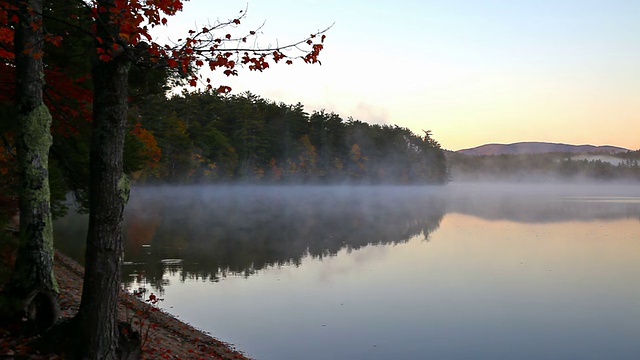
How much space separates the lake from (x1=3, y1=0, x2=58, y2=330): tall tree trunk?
7.06 meters

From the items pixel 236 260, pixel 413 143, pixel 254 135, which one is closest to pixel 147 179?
pixel 254 135

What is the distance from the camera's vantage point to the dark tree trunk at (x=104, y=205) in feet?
25.2

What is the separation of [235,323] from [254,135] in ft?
342

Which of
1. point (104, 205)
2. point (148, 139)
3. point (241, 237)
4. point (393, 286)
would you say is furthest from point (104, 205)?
point (148, 139)

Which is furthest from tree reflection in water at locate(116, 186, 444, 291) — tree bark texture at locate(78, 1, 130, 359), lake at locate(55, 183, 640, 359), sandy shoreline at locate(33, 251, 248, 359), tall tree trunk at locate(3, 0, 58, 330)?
tree bark texture at locate(78, 1, 130, 359)

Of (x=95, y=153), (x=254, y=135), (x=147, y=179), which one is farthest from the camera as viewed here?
(x=254, y=135)

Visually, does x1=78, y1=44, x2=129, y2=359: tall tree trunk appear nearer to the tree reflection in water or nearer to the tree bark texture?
the tree bark texture

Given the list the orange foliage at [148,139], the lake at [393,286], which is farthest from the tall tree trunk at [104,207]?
the orange foliage at [148,139]

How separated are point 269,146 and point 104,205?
119000 mm

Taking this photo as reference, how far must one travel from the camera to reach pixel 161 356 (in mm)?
10633

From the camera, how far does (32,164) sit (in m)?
9.41

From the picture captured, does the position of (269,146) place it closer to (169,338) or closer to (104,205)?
(169,338)

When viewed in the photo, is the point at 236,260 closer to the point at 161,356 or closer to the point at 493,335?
the point at 493,335

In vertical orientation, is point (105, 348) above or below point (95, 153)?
below
